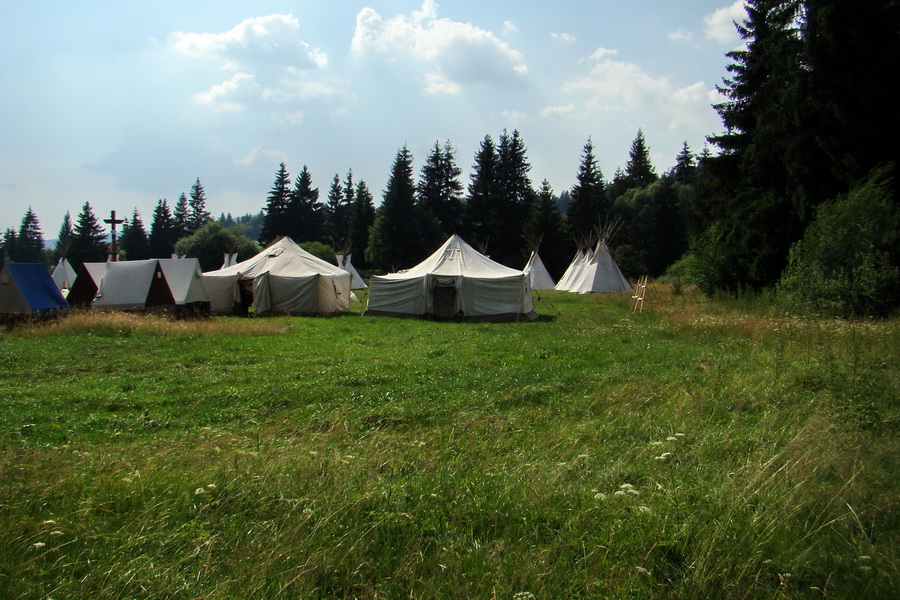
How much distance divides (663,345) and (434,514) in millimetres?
10246

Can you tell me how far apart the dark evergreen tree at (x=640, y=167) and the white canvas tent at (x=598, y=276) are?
33350 millimetres

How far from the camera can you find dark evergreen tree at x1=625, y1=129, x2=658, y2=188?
67.7 m

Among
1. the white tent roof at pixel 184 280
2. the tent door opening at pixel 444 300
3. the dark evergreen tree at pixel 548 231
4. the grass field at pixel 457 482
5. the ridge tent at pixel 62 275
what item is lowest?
the grass field at pixel 457 482

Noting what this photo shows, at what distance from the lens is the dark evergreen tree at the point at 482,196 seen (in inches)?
2199

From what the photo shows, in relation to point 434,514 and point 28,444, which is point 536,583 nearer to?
point 434,514

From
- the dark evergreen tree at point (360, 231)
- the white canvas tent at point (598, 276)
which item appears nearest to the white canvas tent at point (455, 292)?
the white canvas tent at point (598, 276)

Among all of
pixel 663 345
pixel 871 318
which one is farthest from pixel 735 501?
pixel 871 318

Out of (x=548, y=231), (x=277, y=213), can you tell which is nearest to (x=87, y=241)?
(x=277, y=213)

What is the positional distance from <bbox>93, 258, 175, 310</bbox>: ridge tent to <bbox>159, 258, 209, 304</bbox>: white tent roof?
15.6 inches

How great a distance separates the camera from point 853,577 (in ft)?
9.34

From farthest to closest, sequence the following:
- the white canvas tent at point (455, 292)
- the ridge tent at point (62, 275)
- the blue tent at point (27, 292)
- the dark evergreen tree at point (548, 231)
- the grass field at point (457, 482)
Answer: the dark evergreen tree at point (548, 231) → the ridge tent at point (62, 275) → the white canvas tent at point (455, 292) → the blue tent at point (27, 292) → the grass field at point (457, 482)

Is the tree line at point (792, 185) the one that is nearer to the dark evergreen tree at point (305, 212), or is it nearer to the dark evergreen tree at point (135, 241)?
the dark evergreen tree at point (305, 212)

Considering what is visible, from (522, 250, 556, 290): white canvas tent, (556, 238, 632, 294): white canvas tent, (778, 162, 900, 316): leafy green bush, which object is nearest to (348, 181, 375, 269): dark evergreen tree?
(522, 250, 556, 290): white canvas tent

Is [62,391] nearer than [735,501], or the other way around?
[735,501]
